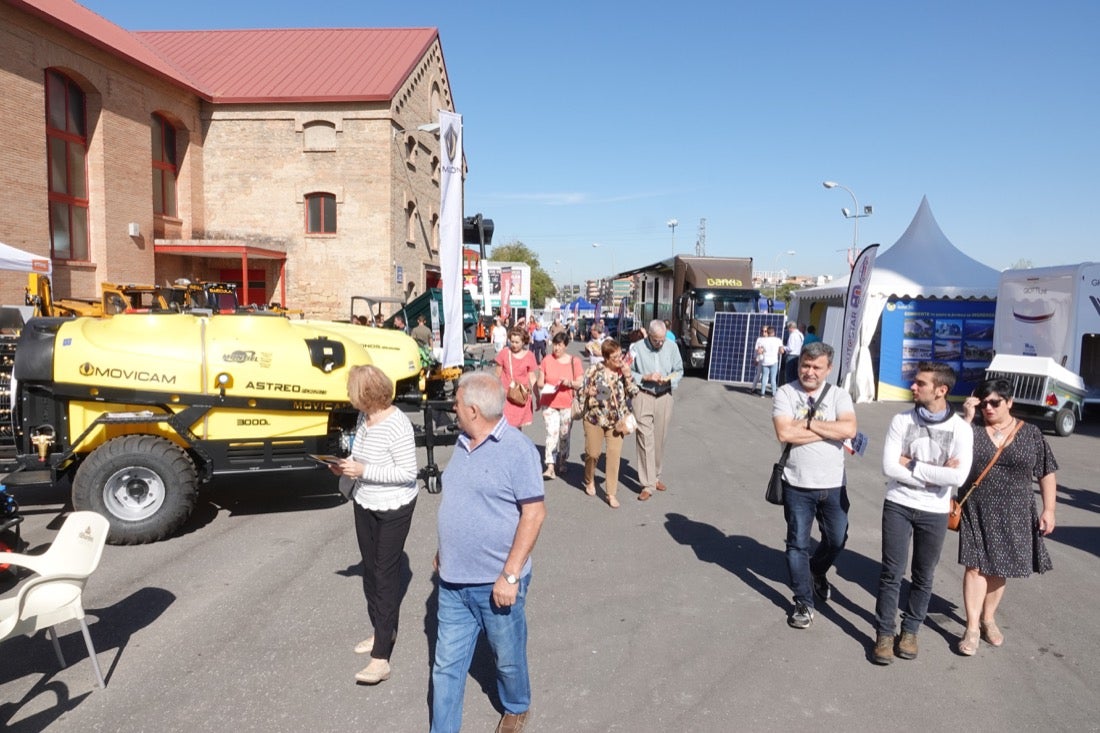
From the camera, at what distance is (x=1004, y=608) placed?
494 centimetres

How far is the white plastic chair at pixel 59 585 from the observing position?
3.43m

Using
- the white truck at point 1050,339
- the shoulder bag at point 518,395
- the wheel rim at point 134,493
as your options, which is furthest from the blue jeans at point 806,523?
the white truck at point 1050,339

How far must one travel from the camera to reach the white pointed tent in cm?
1714

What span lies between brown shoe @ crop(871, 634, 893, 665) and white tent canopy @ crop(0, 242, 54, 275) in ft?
41.2

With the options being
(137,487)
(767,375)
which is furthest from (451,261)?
(767,375)

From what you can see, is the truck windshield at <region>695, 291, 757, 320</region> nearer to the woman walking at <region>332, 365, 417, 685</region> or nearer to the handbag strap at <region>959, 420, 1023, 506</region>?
the handbag strap at <region>959, 420, 1023, 506</region>

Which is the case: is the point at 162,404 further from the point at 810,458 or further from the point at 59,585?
the point at 810,458

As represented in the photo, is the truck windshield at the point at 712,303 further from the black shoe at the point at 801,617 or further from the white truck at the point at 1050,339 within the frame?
the black shoe at the point at 801,617

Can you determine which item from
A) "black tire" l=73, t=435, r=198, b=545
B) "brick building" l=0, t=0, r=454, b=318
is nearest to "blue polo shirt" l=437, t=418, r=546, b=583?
"black tire" l=73, t=435, r=198, b=545

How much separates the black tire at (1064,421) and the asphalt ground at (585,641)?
20.9 ft

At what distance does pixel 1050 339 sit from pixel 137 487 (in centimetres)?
1585

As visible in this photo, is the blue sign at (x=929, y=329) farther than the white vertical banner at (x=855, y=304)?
Yes

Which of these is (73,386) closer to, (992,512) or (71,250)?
(992,512)

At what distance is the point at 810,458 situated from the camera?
14.5ft
